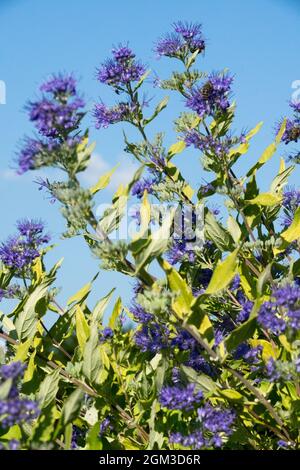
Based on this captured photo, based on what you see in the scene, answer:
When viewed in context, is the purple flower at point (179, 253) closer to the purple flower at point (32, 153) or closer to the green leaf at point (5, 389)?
the purple flower at point (32, 153)

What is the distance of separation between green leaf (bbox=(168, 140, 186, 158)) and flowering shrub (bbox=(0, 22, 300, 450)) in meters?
0.01

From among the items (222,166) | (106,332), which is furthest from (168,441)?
(222,166)

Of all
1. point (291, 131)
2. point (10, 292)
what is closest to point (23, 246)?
point (10, 292)

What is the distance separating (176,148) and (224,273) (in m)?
1.86

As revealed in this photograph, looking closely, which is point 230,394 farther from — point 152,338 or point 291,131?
point 291,131

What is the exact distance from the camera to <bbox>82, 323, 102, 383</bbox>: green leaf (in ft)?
12.4

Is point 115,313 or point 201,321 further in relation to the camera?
point 115,313

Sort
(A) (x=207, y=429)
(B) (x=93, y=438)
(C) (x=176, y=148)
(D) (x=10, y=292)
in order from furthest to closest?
(C) (x=176, y=148) < (D) (x=10, y=292) < (A) (x=207, y=429) < (B) (x=93, y=438)

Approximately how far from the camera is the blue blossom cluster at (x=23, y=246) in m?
4.83

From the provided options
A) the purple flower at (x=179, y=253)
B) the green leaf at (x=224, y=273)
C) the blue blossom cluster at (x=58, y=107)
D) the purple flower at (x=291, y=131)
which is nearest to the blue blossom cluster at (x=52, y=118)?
the blue blossom cluster at (x=58, y=107)

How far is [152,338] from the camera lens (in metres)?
4.08

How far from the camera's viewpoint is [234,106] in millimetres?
4820

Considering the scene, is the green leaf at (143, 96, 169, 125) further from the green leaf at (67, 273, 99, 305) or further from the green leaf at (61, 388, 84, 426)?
the green leaf at (61, 388, 84, 426)

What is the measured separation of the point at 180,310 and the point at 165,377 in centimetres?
56
